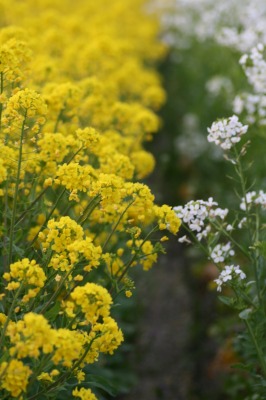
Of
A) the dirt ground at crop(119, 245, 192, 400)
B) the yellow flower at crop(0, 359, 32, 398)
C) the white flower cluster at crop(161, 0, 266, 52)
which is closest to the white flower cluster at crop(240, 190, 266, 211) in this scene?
the yellow flower at crop(0, 359, 32, 398)

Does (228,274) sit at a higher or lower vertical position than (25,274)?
higher

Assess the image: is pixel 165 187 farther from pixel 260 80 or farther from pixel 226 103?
pixel 260 80

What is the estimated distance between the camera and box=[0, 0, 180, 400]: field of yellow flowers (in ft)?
8.46

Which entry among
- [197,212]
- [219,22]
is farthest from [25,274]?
[219,22]

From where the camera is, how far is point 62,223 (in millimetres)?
2816

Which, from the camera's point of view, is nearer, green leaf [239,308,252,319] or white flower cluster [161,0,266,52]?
green leaf [239,308,252,319]

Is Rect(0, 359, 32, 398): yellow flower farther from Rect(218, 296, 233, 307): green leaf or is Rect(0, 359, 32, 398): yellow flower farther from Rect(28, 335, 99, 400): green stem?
Rect(218, 296, 233, 307): green leaf

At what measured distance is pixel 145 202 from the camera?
10.1ft

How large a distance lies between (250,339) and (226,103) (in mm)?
4109

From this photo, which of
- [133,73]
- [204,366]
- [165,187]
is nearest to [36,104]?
[204,366]

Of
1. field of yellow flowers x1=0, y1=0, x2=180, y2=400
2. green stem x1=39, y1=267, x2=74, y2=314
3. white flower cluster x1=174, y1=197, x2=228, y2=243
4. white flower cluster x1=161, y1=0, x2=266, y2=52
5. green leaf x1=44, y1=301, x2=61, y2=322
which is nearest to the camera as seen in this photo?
field of yellow flowers x1=0, y1=0, x2=180, y2=400

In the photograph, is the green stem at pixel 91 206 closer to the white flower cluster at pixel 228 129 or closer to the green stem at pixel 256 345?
the white flower cluster at pixel 228 129

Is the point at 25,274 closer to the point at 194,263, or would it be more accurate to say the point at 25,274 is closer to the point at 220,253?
the point at 220,253

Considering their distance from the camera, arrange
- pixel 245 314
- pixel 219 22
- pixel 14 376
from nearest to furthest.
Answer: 1. pixel 14 376
2. pixel 245 314
3. pixel 219 22
